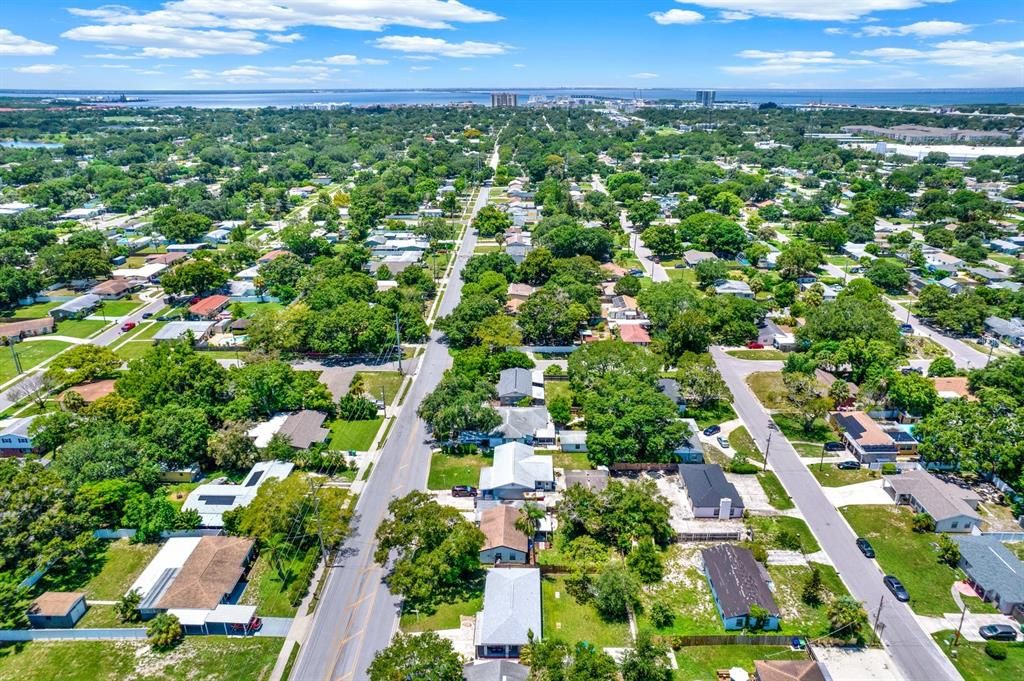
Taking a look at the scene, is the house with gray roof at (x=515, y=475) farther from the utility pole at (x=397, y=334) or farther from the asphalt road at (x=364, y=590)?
the utility pole at (x=397, y=334)

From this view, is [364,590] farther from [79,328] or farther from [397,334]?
[79,328]

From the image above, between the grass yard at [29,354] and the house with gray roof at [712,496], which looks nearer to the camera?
the house with gray roof at [712,496]

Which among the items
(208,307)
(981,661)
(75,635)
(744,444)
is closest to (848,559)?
(981,661)

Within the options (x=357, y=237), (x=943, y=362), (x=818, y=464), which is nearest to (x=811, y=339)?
(x=943, y=362)

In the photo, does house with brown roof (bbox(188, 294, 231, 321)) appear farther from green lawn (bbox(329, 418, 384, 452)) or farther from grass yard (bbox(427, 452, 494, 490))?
grass yard (bbox(427, 452, 494, 490))

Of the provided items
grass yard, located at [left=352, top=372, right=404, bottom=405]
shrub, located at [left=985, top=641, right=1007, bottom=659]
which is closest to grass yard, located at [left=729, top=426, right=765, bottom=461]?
shrub, located at [left=985, top=641, right=1007, bottom=659]

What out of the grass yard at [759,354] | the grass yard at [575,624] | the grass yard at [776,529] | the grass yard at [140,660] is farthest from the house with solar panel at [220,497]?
the grass yard at [759,354]

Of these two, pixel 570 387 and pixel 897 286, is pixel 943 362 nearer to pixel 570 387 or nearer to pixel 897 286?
pixel 897 286
